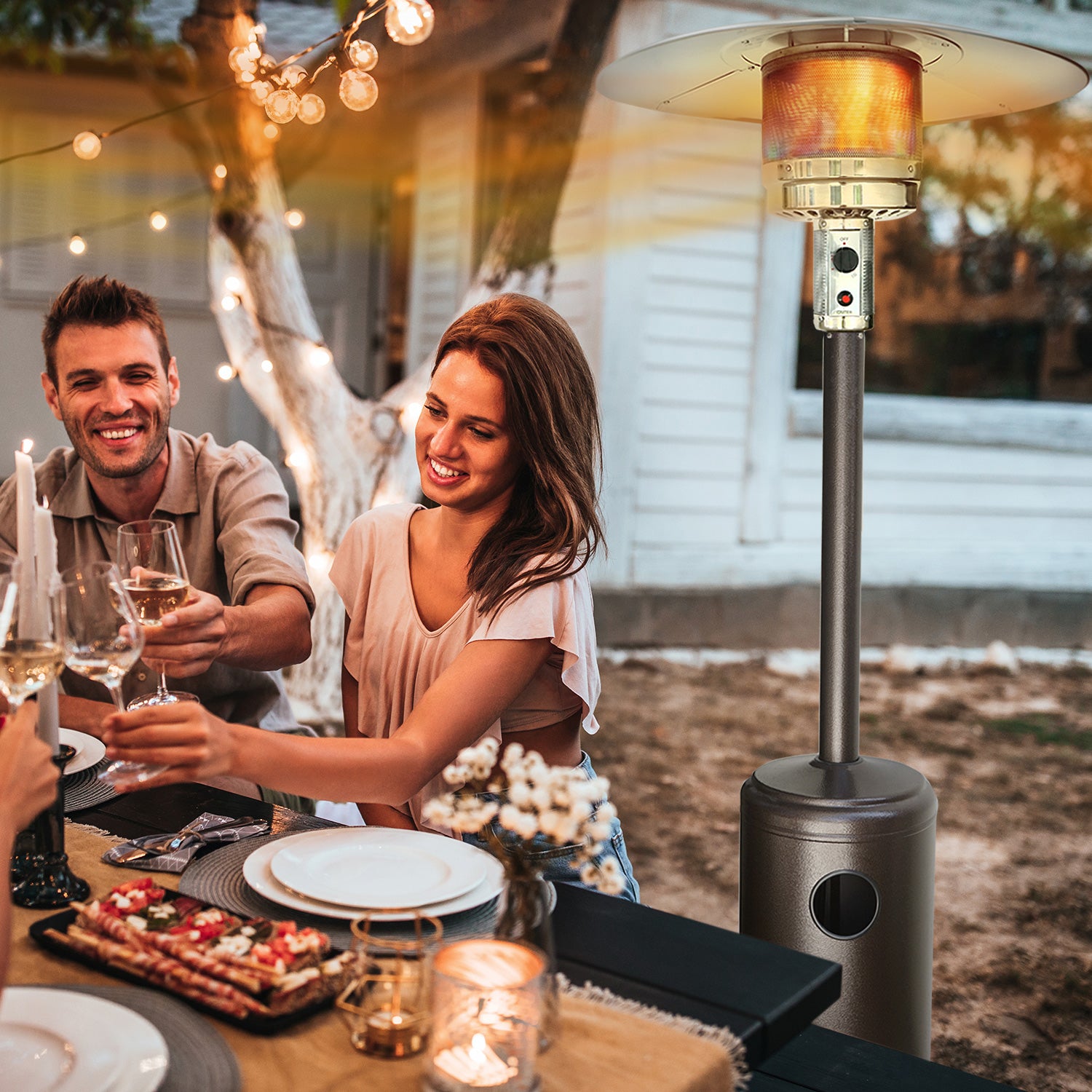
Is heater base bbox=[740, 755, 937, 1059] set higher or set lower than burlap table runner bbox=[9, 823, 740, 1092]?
lower

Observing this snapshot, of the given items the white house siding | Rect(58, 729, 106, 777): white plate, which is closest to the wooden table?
Rect(58, 729, 106, 777): white plate

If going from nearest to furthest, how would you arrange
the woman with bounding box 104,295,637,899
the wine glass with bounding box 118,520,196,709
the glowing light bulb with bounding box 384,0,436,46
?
the wine glass with bounding box 118,520,196,709 → the woman with bounding box 104,295,637,899 → the glowing light bulb with bounding box 384,0,436,46

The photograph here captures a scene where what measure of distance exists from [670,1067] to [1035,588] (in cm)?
589

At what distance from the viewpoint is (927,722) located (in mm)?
4660

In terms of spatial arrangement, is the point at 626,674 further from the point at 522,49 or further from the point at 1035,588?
the point at 522,49

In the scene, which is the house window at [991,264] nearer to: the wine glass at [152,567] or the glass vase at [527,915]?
the wine glass at [152,567]

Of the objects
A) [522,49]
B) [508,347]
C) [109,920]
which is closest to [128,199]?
[522,49]

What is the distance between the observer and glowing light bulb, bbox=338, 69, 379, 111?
200 centimetres

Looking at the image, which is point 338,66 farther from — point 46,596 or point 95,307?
point 46,596

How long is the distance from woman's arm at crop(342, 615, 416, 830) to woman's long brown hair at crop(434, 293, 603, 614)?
278mm

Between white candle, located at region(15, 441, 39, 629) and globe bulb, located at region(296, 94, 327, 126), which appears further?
globe bulb, located at region(296, 94, 327, 126)

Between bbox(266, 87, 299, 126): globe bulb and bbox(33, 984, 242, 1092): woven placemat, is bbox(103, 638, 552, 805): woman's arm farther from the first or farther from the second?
bbox(266, 87, 299, 126): globe bulb

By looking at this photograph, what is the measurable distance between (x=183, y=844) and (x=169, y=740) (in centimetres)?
21

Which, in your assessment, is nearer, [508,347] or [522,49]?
[508,347]
